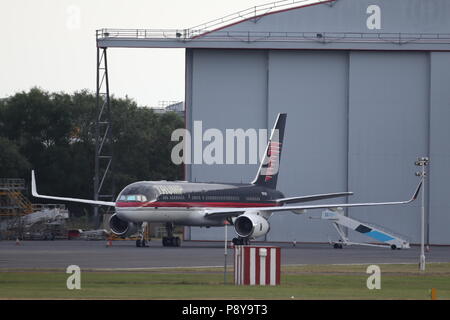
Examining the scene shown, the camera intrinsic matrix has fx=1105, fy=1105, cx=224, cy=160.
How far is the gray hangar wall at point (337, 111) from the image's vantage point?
73.4m

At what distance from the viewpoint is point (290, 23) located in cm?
7375

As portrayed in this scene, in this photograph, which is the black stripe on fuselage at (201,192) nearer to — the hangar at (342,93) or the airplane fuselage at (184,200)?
the airplane fuselage at (184,200)

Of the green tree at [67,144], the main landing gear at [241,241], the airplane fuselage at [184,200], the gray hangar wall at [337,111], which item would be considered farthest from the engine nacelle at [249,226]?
the green tree at [67,144]

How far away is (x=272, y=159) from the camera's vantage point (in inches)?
2697

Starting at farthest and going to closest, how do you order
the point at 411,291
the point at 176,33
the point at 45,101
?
the point at 45,101
the point at 176,33
the point at 411,291

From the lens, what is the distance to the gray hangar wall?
73.4 meters

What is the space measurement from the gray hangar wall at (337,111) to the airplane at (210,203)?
566cm

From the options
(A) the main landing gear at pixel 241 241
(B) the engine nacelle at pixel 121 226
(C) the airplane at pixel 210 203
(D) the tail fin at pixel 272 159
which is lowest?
(A) the main landing gear at pixel 241 241

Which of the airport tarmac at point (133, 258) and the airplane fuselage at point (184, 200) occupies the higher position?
the airplane fuselage at point (184, 200)

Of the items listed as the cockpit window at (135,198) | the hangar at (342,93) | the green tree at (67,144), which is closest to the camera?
the cockpit window at (135,198)

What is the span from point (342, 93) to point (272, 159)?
→ 28.7 feet
